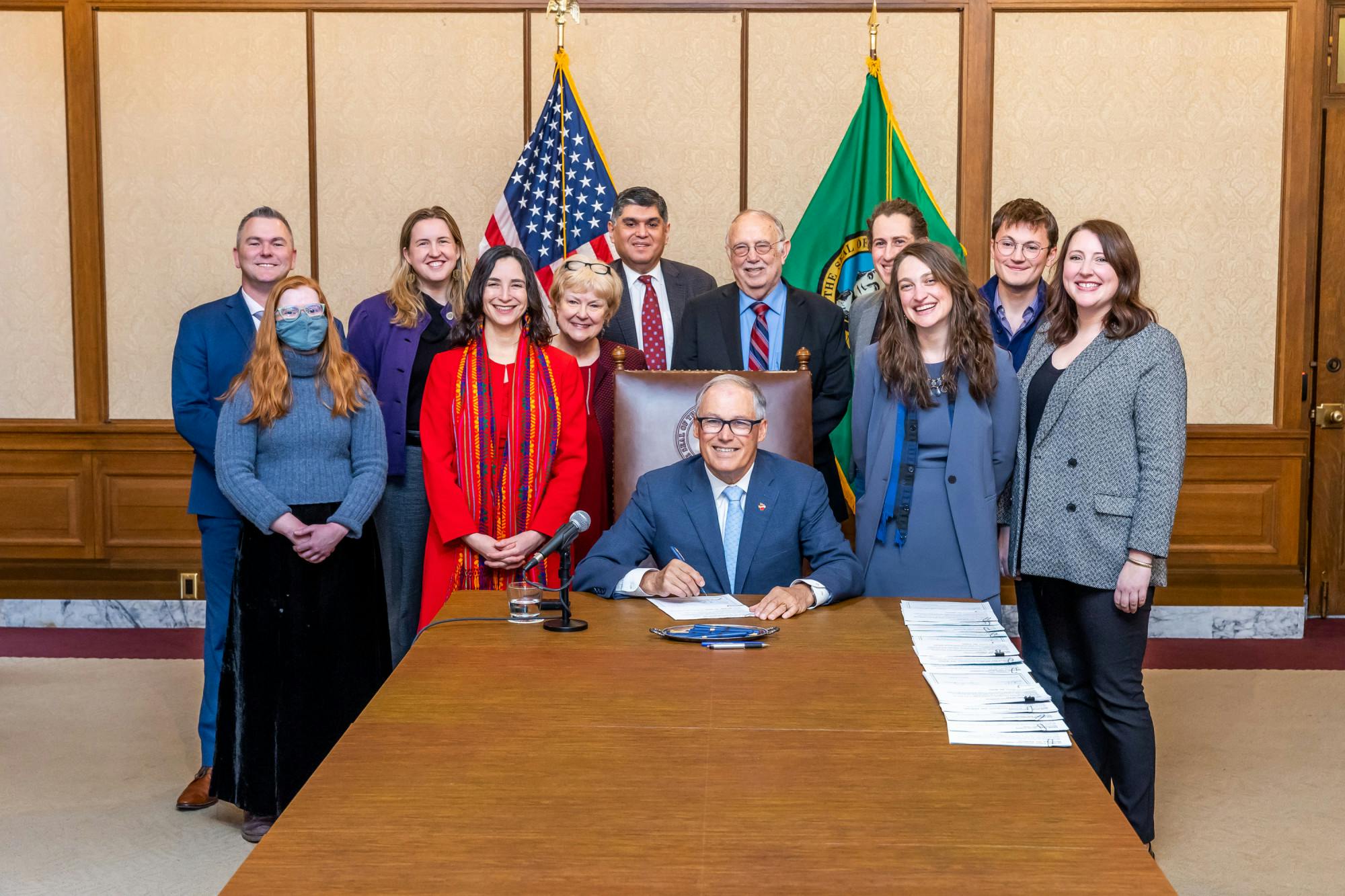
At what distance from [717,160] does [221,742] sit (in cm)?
343

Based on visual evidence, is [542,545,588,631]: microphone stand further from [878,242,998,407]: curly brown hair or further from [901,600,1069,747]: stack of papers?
[878,242,998,407]: curly brown hair

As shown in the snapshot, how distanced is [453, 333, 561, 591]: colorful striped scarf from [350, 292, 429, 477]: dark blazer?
1.26 feet

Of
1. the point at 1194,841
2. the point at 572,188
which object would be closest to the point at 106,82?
the point at 572,188

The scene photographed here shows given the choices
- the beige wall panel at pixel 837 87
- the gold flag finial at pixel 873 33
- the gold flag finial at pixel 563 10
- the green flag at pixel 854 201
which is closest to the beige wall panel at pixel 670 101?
the beige wall panel at pixel 837 87

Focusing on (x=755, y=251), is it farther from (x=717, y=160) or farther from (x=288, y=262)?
(x=717, y=160)

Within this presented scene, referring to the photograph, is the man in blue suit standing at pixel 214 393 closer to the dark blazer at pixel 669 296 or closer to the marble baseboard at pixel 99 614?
the dark blazer at pixel 669 296

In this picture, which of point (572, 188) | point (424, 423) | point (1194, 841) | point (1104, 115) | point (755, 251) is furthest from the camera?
point (1104, 115)

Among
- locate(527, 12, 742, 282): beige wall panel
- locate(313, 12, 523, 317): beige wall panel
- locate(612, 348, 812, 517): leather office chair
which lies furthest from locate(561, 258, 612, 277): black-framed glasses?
locate(313, 12, 523, 317): beige wall panel

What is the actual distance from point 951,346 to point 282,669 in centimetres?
194

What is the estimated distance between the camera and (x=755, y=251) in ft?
12.8

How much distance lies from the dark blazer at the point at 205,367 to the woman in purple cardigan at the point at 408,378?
42cm

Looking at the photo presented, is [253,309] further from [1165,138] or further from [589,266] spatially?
[1165,138]

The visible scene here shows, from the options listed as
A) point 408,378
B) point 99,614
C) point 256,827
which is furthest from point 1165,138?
point 99,614

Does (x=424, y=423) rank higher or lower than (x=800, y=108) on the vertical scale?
lower
